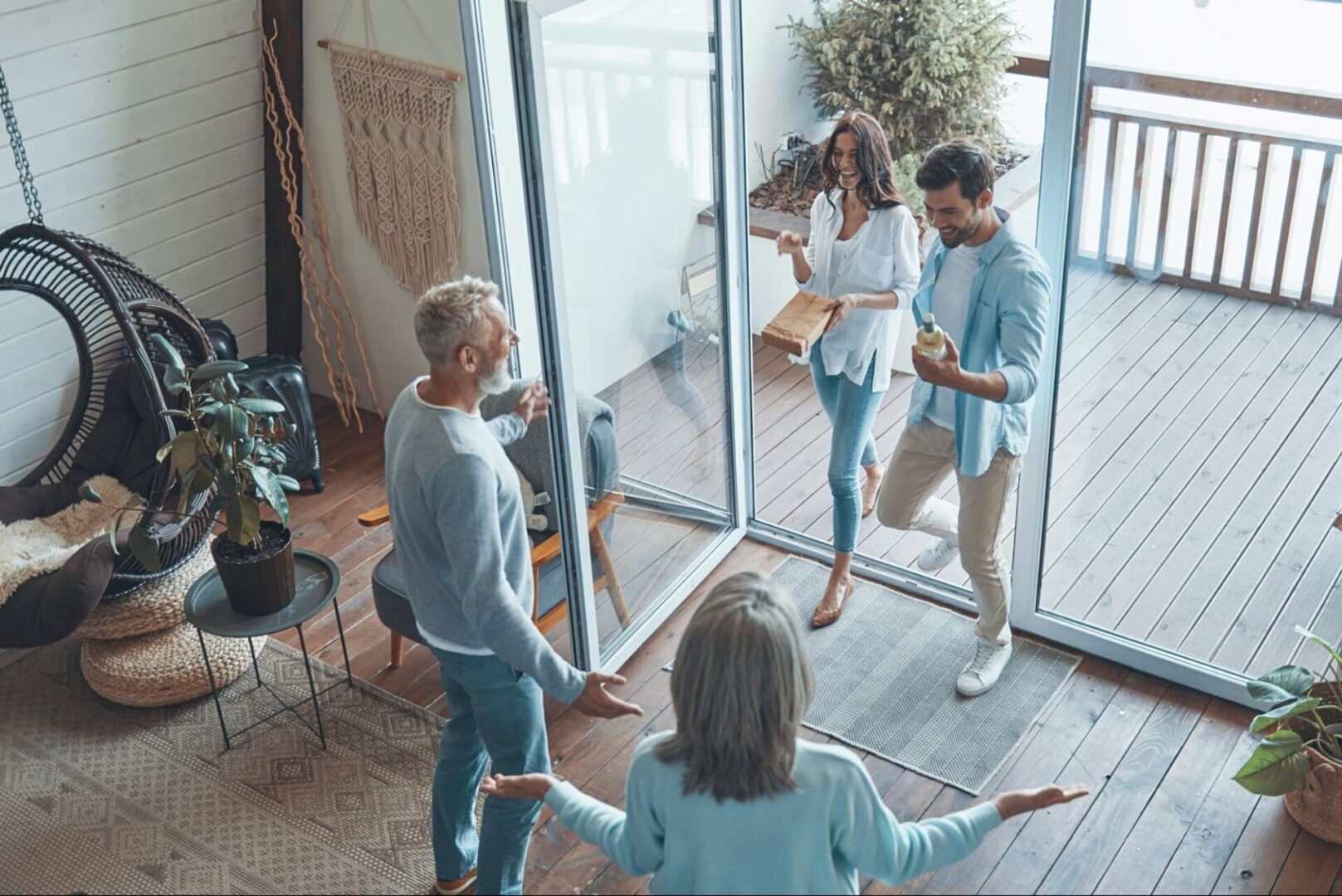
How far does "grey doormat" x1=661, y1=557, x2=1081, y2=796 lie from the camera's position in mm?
3340

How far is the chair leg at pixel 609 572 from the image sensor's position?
3.43m

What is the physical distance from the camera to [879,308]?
3.47 m

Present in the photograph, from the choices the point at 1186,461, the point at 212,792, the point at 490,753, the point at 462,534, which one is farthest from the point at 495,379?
the point at 1186,461

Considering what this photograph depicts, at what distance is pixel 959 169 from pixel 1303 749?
148cm

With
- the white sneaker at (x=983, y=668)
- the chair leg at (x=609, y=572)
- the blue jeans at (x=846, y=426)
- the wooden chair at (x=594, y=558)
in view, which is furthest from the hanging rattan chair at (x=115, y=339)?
the white sneaker at (x=983, y=668)

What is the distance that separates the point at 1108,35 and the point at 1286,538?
133 cm

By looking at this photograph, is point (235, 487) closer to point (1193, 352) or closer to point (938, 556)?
point (938, 556)

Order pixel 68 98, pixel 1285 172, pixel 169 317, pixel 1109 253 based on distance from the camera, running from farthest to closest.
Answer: pixel 68 98
pixel 169 317
pixel 1109 253
pixel 1285 172

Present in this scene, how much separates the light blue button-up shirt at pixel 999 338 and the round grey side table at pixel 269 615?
157 centimetres

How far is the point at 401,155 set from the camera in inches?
177

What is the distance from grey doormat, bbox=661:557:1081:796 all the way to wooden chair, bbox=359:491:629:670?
0.98 feet

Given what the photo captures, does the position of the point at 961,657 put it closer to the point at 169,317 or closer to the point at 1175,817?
the point at 1175,817

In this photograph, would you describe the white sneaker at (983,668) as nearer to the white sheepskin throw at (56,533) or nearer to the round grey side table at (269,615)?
the round grey side table at (269,615)

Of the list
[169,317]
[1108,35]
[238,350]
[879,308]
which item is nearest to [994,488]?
[879,308]
